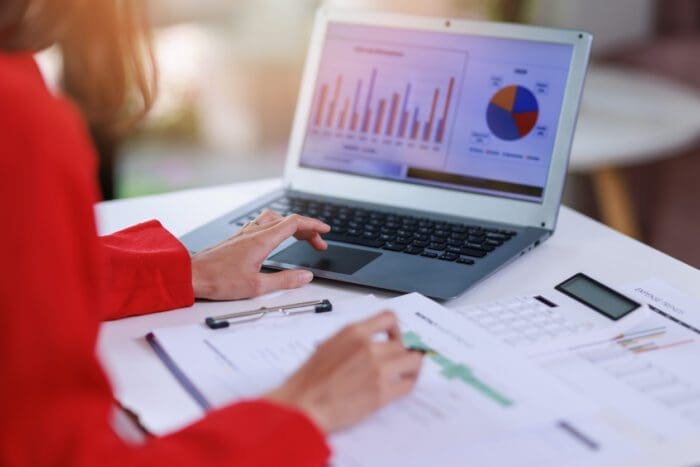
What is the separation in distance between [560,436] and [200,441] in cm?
28

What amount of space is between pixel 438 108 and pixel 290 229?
0.32 meters

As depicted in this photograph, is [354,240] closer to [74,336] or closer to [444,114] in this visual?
[444,114]

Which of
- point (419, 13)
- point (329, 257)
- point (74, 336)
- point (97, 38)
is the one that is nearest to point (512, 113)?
point (329, 257)

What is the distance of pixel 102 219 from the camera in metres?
1.33

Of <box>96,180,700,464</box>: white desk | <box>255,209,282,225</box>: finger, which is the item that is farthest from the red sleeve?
<box>255,209,282,225</box>: finger

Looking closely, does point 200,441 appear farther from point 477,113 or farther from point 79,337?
point 477,113

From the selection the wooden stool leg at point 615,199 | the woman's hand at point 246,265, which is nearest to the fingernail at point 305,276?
the woman's hand at point 246,265

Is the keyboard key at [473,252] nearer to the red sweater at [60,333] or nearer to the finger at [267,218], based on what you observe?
the finger at [267,218]

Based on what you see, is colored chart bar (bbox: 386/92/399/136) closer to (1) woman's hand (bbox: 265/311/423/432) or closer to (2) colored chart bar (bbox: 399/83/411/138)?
(2) colored chart bar (bbox: 399/83/411/138)

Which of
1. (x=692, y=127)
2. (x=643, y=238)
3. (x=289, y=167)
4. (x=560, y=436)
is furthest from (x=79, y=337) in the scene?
(x=643, y=238)

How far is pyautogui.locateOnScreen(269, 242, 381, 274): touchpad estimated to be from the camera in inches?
45.3

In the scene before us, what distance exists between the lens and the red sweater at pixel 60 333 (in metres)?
0.65

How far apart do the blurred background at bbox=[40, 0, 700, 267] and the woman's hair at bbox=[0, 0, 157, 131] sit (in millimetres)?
1566

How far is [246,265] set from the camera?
3.61 ft
